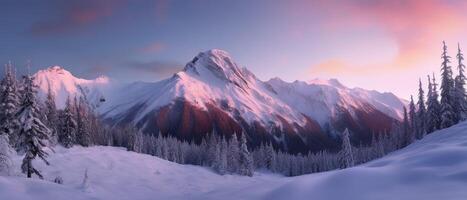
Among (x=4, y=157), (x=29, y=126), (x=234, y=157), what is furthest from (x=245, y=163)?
(x=4, y=157)

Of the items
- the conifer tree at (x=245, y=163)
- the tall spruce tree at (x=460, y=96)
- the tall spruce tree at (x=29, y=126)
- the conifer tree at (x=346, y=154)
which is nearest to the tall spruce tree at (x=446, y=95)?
the tall spruce tree at (x=460, y=96)

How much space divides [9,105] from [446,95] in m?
68.7

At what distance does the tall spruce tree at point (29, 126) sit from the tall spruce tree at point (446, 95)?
63436 mm

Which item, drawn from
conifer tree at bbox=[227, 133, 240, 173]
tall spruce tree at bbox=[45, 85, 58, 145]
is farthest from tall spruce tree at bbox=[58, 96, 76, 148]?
conifer tree at bbox=[227, 133, 240, 173]

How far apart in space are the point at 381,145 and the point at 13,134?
104095 mm

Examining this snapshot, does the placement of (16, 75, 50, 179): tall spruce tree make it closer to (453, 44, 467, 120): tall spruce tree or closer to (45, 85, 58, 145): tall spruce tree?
(45, 85, 58, 145): tall spruce tree

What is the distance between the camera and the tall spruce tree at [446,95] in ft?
260

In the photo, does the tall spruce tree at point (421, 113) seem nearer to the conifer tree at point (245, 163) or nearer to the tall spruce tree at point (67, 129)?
the conifer tree at point (245, 163)

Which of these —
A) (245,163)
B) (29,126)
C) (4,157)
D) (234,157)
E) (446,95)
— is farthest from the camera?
(245,163)

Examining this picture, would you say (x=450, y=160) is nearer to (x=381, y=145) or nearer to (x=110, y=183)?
(x=110, y=183)

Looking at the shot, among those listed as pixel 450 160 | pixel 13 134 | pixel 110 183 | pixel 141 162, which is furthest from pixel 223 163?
pixel 450 160

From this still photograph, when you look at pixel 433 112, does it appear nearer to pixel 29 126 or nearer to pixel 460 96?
pixel 460 96

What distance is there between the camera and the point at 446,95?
8150 centimetres

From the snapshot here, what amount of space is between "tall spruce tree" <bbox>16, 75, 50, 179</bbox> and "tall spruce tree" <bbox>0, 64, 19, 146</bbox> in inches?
49.5
